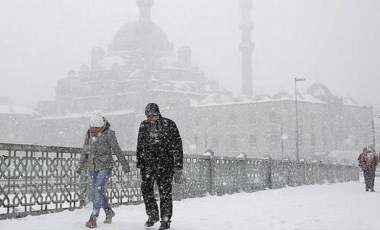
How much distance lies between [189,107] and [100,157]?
59.1m

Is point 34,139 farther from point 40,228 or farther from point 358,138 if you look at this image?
point 40,228

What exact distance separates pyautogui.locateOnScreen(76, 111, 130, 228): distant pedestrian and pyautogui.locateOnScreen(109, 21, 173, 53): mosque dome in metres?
68.1

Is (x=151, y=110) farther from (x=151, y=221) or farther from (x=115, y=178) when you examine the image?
(x=115, y=178)

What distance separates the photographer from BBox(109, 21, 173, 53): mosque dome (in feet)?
245

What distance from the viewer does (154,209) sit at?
6352mm

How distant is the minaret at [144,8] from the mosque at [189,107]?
136mm

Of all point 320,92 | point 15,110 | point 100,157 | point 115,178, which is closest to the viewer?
point 100,157

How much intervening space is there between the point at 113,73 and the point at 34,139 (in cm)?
1543

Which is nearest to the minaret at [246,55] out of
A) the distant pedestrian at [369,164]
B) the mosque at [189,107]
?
the mosque at [189,107]

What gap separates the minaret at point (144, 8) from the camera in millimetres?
72881

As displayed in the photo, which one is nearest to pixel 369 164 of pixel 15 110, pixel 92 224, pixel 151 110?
pixel 151 110

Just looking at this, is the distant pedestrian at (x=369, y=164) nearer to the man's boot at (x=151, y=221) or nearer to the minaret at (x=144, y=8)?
the man's boot at (x=151, y=221)

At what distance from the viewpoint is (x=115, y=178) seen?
31.5ft

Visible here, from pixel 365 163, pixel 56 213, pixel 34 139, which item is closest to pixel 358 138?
pixel 34 139
